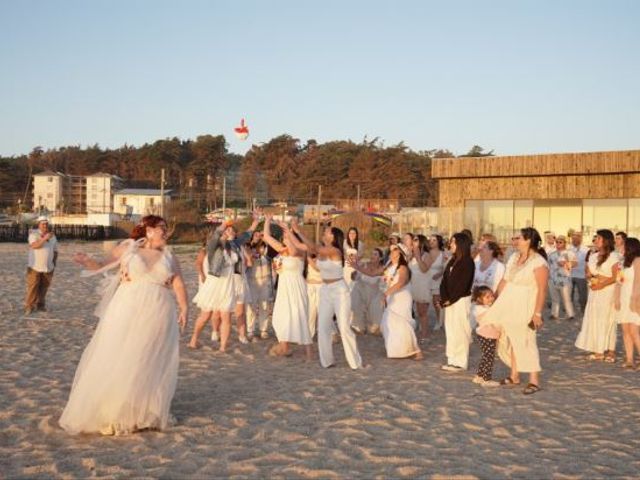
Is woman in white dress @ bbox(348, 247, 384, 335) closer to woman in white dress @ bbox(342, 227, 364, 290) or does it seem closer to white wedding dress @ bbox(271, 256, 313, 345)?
woman in white dress @ bbox(342, 227, 364, 290)

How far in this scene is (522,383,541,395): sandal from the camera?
27.6 ft

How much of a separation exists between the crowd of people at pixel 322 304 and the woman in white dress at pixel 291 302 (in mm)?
16

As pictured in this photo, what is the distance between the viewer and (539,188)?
3033cm

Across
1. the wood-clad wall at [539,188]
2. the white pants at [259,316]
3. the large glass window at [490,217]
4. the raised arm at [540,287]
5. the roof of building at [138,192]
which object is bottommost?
the white pants at [259,316]

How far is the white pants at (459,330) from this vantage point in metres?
9.86

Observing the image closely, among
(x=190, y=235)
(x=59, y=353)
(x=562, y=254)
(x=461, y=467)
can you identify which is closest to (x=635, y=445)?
(x=461, y=467)

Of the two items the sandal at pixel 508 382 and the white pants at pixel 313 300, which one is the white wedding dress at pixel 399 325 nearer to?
the white pants at pixel 313 300

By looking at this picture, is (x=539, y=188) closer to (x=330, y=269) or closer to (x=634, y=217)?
(x=634, y=217)

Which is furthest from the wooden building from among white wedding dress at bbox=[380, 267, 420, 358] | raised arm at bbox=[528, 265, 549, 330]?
raised arm at bbox=[528, 265, 549, 330]

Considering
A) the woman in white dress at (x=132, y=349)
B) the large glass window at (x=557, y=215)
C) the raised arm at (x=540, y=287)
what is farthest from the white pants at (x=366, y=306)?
the large glass window at (x=557, y=215)

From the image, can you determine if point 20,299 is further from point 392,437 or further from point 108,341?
point 392,437

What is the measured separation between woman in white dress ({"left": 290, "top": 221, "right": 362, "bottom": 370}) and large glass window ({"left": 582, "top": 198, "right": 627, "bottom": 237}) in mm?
21291

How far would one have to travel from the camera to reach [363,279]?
13062 millimetres

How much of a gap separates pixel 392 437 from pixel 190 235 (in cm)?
5330
